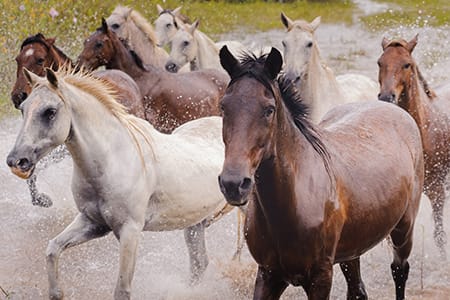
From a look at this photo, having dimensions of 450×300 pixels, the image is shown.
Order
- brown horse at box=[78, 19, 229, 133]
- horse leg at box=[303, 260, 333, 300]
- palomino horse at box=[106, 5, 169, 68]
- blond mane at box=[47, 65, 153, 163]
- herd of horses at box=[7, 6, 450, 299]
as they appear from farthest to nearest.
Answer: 1. palomino horse at box=[106, 5, 169, 68]
2. brown horse at box=[78, 19, 229, 133]
3. blond mane at box=[47, 65, 153, 163]
4. horse leg at box=[303, 260, 333, 300]
5. herd of horses at box=[7, 6, 450, 299]

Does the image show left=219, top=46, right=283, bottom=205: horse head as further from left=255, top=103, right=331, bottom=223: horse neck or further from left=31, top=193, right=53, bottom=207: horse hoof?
left=31, top=193, right=53, bottom=207: horse hoof

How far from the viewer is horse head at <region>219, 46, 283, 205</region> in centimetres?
357

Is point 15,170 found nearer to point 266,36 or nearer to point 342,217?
point 342,217

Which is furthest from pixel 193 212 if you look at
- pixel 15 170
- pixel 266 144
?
pixel 266 144

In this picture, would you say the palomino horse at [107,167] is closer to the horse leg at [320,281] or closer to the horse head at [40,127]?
the horse head at [40,127]

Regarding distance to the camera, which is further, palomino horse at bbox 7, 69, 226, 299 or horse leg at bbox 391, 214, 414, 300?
horse leg at bbox 391, 214, 414, 300

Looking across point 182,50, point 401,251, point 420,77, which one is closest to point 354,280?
point 401,251

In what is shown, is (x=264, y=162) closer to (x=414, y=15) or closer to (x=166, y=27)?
(x=166, y=27)

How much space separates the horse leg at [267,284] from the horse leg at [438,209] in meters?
3.21

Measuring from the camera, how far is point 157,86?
360 inches

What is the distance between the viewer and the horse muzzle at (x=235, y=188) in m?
3.54

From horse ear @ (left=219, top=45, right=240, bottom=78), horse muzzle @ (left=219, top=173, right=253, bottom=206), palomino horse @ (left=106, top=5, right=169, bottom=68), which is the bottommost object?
palomino horse @ (left=106, top=5, right=169, bottom=68)

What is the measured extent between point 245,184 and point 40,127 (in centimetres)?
183

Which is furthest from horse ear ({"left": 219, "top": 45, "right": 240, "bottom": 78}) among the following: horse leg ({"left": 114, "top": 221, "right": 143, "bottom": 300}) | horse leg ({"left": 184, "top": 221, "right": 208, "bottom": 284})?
horse leg ({"left": 184, "top": 221, "right": 208, "bottom": 284})
